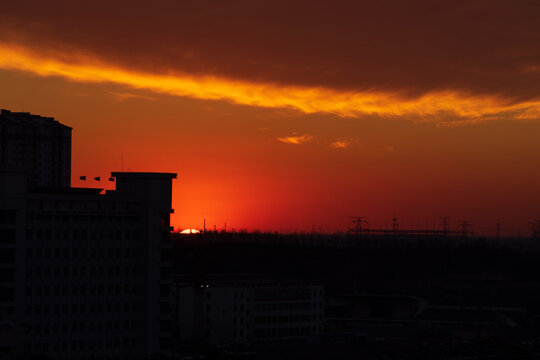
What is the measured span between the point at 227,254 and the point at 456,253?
1761 inches

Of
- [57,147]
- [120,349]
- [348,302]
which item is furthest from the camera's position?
[57,147]

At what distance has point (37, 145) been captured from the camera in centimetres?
11838

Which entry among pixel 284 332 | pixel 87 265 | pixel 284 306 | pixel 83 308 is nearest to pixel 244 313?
pixel 284 306

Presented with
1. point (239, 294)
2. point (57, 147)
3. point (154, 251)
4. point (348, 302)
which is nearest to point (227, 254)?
point (57, 147)

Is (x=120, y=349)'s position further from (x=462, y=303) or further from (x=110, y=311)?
(x=462, y=303)

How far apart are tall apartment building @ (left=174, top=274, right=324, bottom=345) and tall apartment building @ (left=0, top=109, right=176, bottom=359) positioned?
13.6 meters

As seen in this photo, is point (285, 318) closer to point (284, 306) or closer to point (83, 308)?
point (284, 306)

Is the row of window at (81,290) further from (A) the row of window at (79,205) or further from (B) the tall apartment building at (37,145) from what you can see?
(B) the tall apartment building at (37,145)

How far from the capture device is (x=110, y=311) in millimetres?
59344

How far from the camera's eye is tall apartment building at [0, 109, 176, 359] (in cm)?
5497

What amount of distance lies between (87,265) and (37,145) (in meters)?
64.2

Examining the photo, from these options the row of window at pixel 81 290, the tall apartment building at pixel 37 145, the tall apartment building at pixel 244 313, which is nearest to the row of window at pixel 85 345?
the row of window at pixel 81 290

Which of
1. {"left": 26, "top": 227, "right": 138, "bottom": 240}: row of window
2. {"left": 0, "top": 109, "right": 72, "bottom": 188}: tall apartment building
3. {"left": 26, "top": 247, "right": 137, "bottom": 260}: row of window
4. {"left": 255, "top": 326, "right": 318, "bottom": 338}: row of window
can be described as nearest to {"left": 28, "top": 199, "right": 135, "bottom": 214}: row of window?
{"left": 26, "top": 227, "right": 138, "bottom": 240}: row of window

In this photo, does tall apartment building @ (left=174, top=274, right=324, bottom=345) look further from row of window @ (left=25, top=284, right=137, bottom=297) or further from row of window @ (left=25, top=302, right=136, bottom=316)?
row of window @ (left=25, top=284, right=137, bottom=297)
